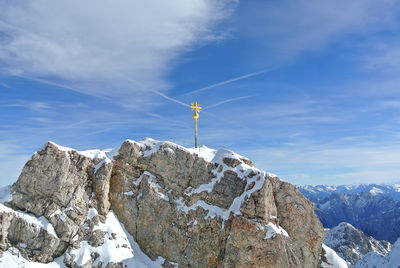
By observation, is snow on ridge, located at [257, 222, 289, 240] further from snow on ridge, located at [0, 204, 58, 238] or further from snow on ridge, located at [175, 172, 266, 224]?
snow on ridge, located at [0, 204, 58, 238]

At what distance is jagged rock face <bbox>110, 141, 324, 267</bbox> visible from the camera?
45.7 meters

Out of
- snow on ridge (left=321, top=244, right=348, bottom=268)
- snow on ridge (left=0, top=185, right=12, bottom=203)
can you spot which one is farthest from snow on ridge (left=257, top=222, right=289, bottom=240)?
snow on ridge (left=0, top=185, right=12, bottom=203)

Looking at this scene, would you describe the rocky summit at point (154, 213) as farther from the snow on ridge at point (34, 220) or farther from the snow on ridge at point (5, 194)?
the snow on ridge at point (5, 194)

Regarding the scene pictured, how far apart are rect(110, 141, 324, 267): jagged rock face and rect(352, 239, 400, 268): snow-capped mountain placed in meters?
106

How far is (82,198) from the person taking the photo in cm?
5003

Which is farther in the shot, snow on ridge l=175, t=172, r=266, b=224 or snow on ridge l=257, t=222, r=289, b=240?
snow on ridge l=175, t=172, r=266, b=224

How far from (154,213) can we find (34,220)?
1846 cm

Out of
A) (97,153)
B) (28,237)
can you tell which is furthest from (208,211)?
(28,237)

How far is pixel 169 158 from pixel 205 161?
6.73m

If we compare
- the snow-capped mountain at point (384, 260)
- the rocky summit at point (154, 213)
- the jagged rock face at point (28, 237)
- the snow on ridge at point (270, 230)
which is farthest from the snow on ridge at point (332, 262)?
the snow-capped mountain at point (384, 260)

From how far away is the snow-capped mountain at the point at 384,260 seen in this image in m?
129

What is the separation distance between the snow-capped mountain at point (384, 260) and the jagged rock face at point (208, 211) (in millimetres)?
106017

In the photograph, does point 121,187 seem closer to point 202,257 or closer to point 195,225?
point 195,225

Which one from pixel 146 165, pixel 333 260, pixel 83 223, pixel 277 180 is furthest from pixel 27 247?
pixel 333 260
